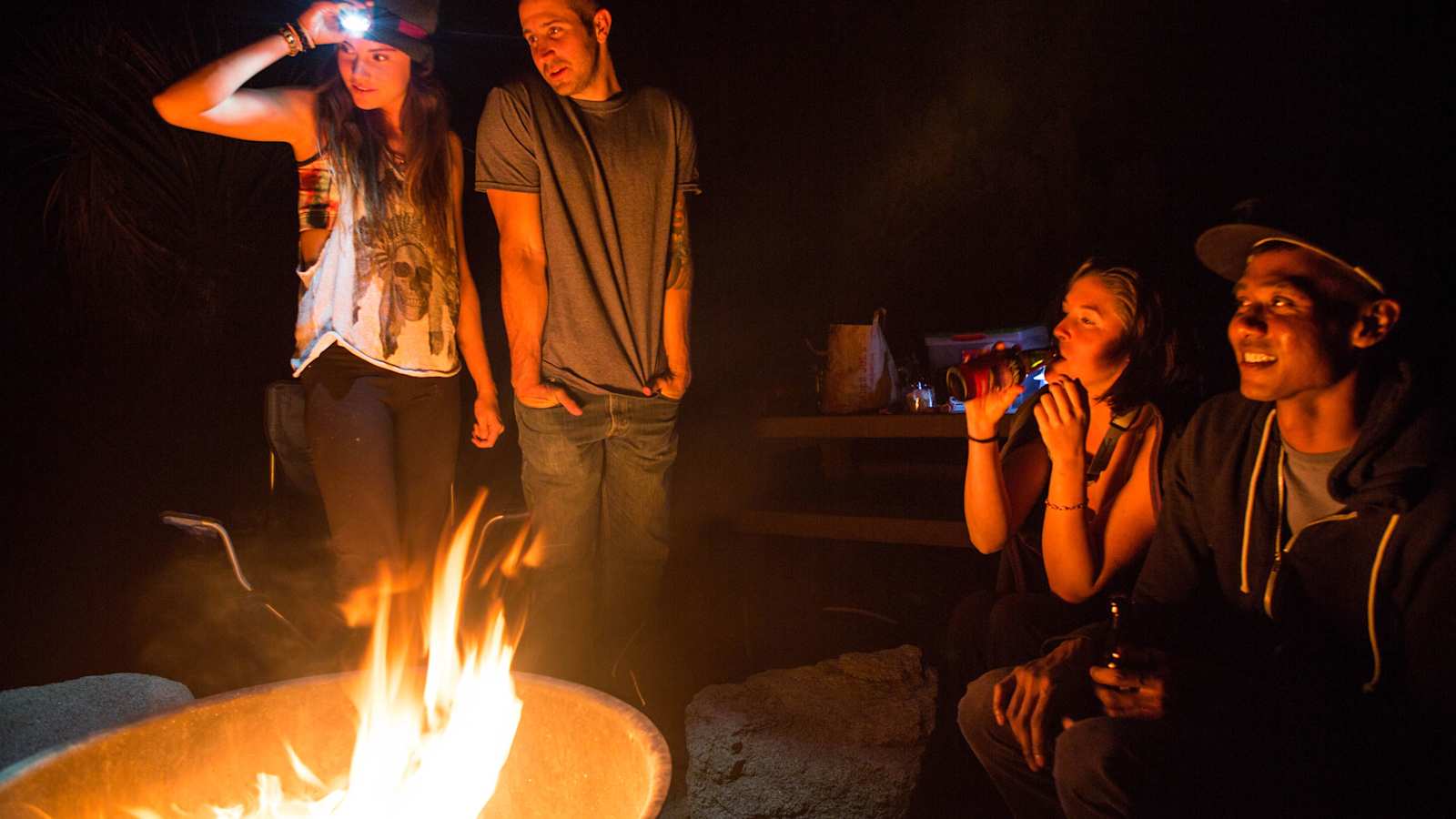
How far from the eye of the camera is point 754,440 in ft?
15.2

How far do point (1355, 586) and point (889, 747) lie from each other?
1356mm

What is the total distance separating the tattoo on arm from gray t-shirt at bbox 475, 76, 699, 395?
36 millimetres

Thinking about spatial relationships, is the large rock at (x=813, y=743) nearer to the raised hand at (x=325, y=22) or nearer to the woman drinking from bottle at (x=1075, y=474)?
the woman drinking from bottle at (x=1075, y=474)

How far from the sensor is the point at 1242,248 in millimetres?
2025

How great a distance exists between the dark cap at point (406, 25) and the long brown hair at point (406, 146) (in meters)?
0.11

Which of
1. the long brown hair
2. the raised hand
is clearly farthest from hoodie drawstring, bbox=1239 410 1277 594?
the raised hand

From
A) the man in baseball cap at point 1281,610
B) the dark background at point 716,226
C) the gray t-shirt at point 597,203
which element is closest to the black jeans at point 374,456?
the gray t-shirt at point 597,203

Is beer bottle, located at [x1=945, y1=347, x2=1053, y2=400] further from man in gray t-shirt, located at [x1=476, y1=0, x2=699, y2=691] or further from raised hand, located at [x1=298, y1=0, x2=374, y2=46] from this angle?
raised hand, located at [x1=298, y1=0, x2=374, y2=46]

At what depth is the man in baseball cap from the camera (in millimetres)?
1663

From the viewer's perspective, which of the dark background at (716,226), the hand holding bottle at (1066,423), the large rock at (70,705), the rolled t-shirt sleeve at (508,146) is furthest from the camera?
the dark background at (716,226)

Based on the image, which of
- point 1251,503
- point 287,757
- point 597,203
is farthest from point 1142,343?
point 287,757

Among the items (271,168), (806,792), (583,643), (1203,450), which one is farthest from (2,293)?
(1203,450)

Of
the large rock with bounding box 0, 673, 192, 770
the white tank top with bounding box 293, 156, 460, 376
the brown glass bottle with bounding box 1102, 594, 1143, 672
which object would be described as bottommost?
the large rock with bounding box 0, 673, 192, 770

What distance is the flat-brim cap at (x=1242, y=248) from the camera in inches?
70.8
